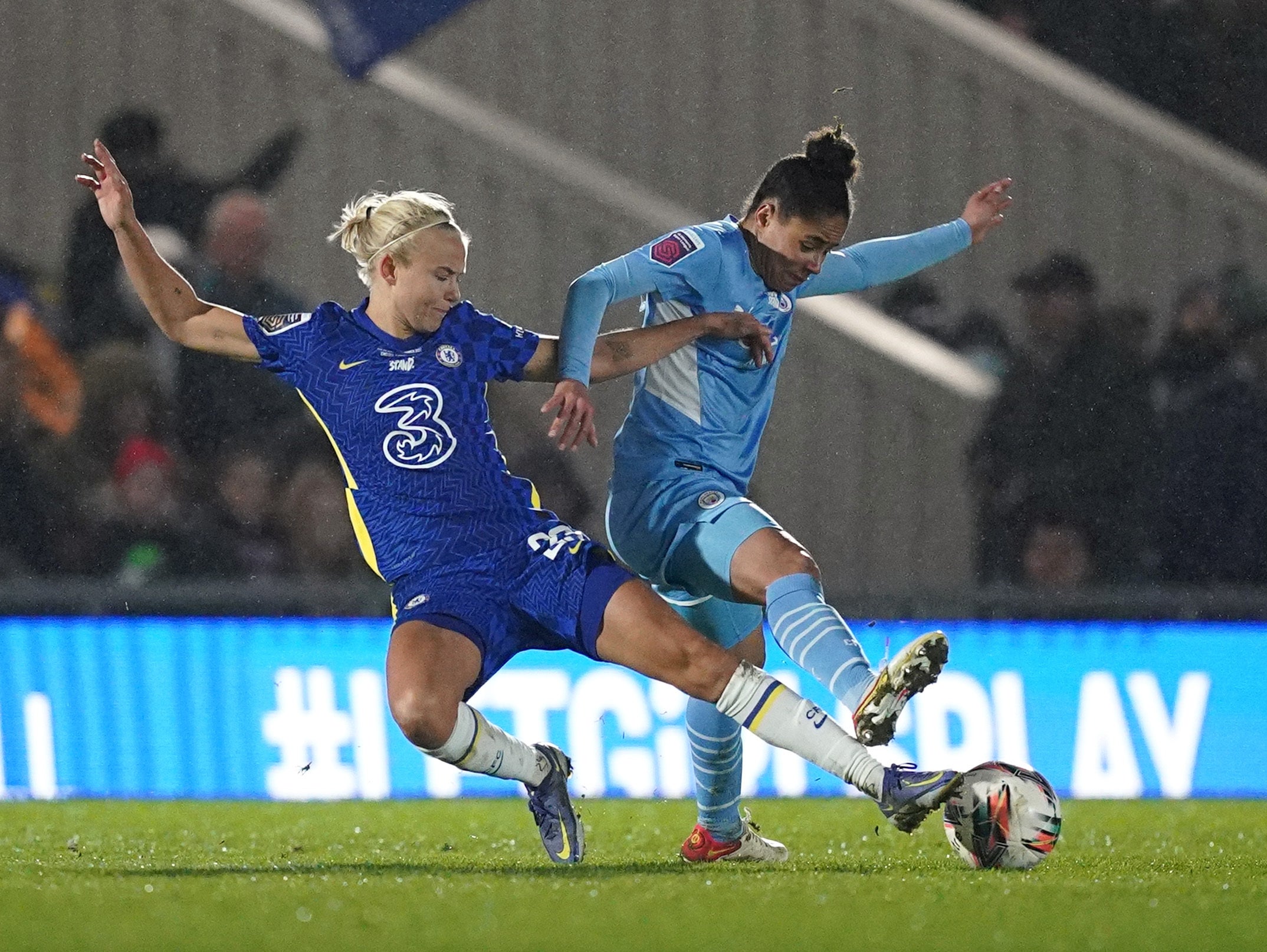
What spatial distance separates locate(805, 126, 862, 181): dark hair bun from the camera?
444 centimetres

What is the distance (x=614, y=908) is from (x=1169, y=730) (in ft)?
12.0

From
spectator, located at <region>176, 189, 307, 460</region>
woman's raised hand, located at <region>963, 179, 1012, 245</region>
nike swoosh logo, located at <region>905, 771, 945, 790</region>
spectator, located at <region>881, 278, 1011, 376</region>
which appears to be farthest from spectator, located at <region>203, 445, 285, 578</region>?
nike swoosh logo, located at <region>905, 771, 945, 790</region>

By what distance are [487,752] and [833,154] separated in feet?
5.26

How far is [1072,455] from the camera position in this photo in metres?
7.75

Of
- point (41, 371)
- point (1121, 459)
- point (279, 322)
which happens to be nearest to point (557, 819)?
point (279, 322)

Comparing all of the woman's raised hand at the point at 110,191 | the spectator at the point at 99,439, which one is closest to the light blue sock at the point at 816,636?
the woman's raised hand at the point at 110,191

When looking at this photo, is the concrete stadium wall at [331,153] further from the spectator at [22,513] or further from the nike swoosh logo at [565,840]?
the nike swoosh logo at [565,840]

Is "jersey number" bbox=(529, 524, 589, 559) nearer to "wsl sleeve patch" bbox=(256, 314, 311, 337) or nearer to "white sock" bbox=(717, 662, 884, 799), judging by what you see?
"white sock" bbox=(717, 662, 884, 799)

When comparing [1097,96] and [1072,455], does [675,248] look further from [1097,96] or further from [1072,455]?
[1097,96]

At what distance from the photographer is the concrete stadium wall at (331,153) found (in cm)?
810

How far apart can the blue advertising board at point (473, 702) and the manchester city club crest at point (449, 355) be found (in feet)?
7.83

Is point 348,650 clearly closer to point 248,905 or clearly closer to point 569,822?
point 569,822

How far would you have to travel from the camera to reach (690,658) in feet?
12.9

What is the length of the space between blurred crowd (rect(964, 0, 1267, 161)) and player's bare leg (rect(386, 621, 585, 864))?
557 cm
